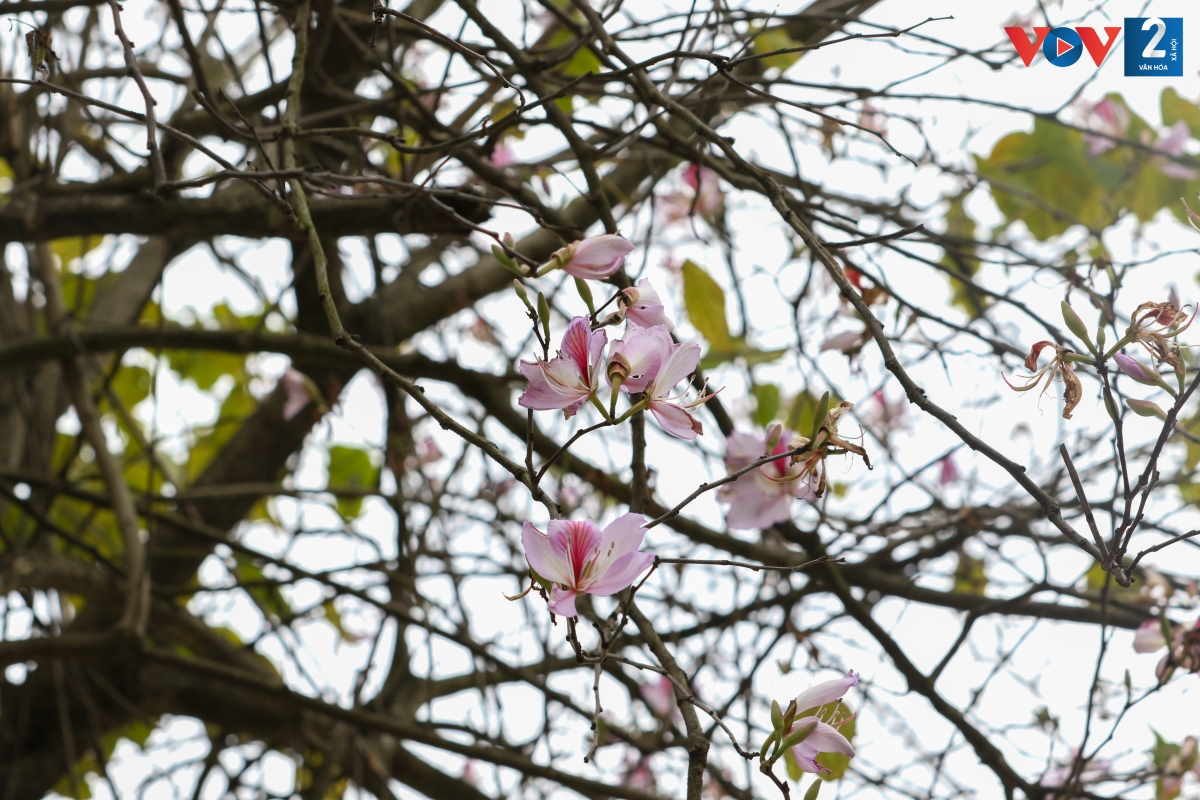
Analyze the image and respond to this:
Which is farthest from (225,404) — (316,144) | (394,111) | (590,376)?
(590,376)

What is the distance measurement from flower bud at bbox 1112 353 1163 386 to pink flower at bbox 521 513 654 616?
0.37 meters

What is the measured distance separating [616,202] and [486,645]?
792mm

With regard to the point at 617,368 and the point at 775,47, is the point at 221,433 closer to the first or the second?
the point at 775,47

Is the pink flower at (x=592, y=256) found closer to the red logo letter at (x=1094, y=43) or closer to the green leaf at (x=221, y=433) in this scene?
the red logo letter at (x=1094, y=43)

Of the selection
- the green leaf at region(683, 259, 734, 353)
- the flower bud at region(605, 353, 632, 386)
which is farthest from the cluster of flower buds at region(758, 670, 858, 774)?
the green leaf at region(683, 259, 734, 353)

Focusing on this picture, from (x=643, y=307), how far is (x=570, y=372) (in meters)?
0.07

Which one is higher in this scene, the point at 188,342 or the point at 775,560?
the point at 188,342

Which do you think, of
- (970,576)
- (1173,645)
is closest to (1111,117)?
(970,576)

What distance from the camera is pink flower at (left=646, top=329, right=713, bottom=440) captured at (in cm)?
62

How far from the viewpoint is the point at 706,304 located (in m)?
1.32

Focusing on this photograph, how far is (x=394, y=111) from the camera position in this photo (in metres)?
1.20

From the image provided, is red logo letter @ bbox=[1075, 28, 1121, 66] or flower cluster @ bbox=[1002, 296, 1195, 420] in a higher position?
red logo letter @ bbox=[1075, 28, 1121, 66]

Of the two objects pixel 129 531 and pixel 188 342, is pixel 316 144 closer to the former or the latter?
pixel 188 342

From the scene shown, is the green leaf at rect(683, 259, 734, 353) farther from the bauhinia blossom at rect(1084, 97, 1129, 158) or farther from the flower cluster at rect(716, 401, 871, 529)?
the bauhinia blossom at rect(1084, 97, 1129, 158)
